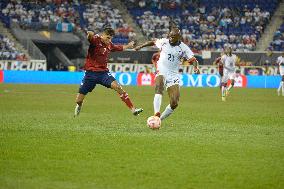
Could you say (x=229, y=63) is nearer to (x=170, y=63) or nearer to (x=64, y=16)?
(x=170, y=63)

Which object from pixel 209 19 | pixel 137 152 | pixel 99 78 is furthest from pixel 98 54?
pixel 209 19

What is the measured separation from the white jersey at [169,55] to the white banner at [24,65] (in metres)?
35.4

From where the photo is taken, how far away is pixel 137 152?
11.9m

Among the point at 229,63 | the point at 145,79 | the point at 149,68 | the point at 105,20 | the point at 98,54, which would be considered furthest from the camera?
the point at 105,20

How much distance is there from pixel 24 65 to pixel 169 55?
36.2 metres

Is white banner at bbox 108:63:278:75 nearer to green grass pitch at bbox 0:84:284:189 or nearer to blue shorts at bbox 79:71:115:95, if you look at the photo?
green grass pitch at bbox 0:84:284:189

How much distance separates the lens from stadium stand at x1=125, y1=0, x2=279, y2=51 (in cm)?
5691

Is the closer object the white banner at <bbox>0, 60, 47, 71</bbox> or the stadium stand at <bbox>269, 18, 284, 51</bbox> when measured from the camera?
the white banner at <bbox>0, 60, 47, 71</bbox>

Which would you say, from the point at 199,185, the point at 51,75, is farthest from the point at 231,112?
the point at 51,75

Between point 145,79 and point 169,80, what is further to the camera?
point 145,79

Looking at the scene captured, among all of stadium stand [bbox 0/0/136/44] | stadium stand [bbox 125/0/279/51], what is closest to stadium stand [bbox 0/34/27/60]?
stadium stand [bbox 0/0/136/44]

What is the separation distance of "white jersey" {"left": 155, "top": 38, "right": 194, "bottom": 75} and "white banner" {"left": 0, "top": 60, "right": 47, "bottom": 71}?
35.4 m

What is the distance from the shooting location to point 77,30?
5669 centimetres

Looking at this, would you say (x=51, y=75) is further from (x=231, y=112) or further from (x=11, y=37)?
(x=231, y=112)
